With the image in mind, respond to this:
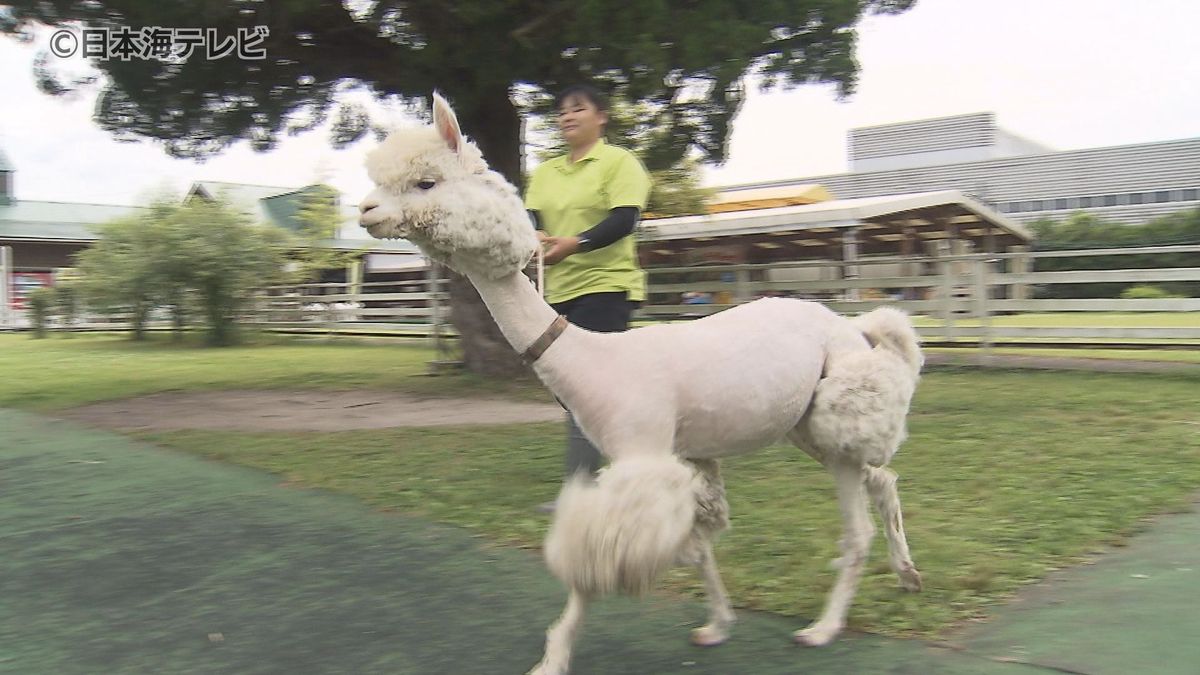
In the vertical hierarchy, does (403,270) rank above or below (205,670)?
above

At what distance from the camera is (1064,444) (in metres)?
6.25

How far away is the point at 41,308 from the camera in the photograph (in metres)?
24.6

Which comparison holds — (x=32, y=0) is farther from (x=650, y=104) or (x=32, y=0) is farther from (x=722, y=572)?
(x=722, y=572)

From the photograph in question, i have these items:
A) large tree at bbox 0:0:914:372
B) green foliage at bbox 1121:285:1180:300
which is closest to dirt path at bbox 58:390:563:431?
large tree at bbox 0:0:914:372

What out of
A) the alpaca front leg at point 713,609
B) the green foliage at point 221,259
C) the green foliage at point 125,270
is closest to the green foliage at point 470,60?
the alpaca front leg at point 713,609

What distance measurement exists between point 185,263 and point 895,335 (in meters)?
18.9

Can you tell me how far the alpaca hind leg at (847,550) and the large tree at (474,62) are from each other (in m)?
5.83

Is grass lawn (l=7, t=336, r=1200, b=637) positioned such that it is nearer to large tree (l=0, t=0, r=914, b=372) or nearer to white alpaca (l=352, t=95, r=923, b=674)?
white alpaca (l=352, t=95, r=923, b=674)

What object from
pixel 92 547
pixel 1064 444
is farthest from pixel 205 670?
pixel 1064 444

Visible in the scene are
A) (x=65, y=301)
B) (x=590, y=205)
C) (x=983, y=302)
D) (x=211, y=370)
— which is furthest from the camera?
(x=65, y=301)

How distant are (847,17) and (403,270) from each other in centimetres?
2030

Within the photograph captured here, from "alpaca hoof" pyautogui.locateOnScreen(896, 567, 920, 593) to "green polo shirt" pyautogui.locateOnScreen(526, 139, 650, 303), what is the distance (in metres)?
1.47

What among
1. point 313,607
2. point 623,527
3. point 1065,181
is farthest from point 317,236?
point 1065,181

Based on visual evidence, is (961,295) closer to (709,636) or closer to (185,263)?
(709,636)
